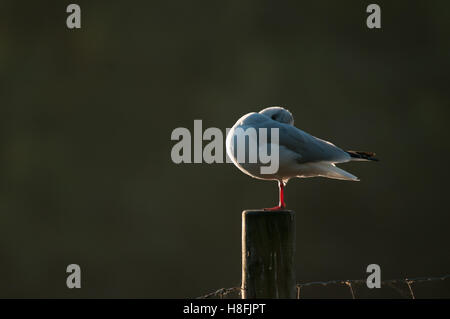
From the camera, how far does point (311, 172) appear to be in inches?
107

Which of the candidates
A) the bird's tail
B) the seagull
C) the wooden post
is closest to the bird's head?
the seagull

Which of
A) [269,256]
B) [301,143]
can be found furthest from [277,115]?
[269,256]

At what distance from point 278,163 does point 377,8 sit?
5.74 metres

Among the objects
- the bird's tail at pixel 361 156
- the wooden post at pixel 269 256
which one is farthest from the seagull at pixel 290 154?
the wooden post at pixel 269 256

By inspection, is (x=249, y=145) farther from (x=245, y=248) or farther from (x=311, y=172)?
(x=245, y=248)

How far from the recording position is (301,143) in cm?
265

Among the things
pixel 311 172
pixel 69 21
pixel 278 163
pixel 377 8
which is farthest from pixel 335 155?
pixel 69 21

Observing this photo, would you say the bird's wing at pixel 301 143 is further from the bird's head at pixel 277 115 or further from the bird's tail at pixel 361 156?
the bird's head at pixel 277 115

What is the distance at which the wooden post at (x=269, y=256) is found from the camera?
5.92 ft

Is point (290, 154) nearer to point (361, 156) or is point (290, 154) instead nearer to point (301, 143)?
point (301, 143)

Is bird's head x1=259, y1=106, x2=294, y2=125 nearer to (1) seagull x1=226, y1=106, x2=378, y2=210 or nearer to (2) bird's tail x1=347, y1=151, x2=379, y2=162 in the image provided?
(1) seagull x1=226, y1=106, x2=378, y2=210

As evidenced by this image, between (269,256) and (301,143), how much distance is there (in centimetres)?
94

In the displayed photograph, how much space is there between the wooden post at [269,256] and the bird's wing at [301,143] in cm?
83

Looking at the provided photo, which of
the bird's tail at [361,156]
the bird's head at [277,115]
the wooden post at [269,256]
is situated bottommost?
the wooden post at [269,256]
